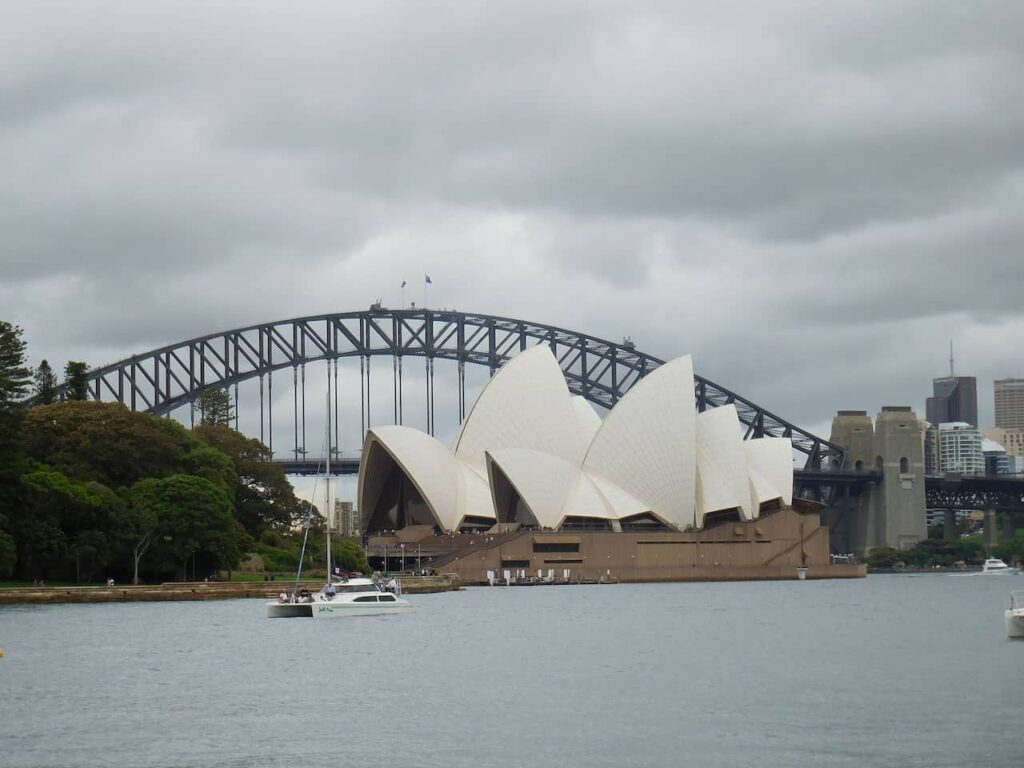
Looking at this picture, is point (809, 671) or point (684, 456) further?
point (684, 456)

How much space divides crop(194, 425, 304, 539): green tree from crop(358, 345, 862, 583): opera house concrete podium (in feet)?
33.1

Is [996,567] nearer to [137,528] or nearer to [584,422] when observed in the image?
[584,422]

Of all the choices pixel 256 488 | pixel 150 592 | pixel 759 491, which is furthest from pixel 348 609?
pixel 759 491

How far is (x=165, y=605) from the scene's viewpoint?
244ft

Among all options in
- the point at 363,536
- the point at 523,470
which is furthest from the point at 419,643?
the point at 363,536

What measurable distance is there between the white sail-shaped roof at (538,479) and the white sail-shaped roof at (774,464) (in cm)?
1909

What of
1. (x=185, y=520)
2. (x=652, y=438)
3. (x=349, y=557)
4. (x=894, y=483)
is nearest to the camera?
(x=185, y=520)

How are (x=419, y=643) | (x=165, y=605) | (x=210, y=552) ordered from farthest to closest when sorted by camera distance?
(x=210, y=552), (x=165, y=605), (x=419, y=643)

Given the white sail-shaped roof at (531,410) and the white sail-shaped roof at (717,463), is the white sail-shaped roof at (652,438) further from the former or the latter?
the white sail-shaped roof at (717,463)

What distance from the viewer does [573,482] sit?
4592 inches

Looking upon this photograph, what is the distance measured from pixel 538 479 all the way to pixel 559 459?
8.13 feet

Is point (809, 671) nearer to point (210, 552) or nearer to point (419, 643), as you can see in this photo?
point (419, 643)

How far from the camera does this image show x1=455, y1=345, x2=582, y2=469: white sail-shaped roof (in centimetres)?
11662

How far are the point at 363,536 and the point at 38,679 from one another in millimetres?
82044
